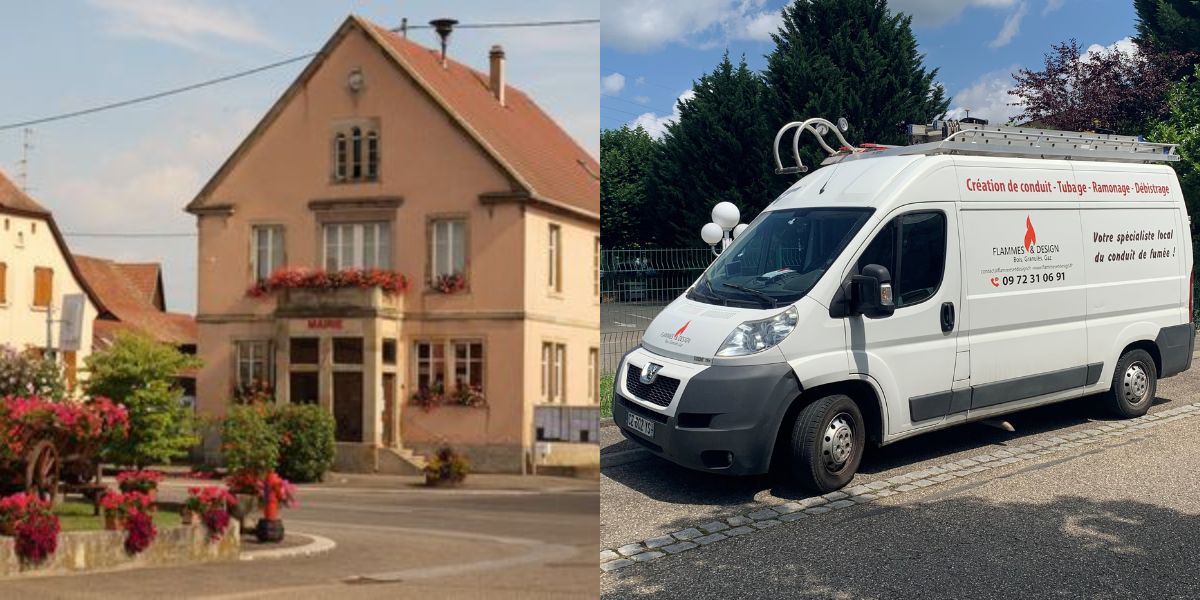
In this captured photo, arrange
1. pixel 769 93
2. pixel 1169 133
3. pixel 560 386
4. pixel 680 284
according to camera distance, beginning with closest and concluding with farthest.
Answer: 1. pixel 560 386
2. pixel 680 284
3. pixel 1169 133
4. pixel 769 93

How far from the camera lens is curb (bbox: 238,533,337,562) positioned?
1673mm

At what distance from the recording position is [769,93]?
107 feet

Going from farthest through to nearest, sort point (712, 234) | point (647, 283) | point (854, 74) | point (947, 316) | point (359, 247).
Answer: point (854, 74)
point (712, 234)
point (647, 283)
point (947, 316)
point (359, 247)

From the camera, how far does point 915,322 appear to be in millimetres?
7867

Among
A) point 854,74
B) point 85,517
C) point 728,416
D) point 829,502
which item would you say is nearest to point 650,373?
point 728,416

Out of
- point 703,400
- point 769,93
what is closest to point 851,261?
point 703,400

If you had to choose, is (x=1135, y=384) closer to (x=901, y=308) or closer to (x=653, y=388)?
(x=901, y=308)

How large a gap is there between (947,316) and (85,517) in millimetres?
7093

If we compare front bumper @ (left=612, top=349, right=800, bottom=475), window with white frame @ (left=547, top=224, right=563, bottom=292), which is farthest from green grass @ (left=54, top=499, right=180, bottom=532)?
A: front bumper @ (left=612, top=349, right=800, bottom=475)

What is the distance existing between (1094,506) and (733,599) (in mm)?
2926

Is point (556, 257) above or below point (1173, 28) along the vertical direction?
below

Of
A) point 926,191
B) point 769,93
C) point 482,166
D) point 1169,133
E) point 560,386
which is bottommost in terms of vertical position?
point 560,386

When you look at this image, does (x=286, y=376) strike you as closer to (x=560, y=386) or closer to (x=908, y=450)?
(x=560, y=386)

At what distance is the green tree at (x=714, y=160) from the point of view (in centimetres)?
3225
